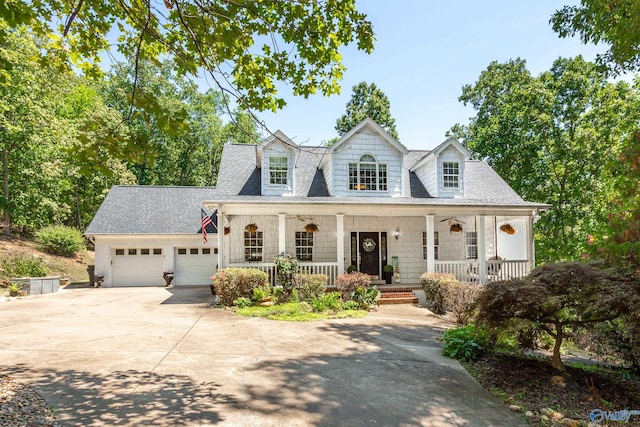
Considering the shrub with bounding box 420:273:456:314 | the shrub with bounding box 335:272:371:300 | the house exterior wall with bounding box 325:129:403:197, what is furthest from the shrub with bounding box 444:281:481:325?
the house exterior wall with bounding box 325:129:403:197

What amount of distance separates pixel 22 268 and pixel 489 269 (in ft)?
69.9

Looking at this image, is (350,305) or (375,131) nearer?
(350,305)

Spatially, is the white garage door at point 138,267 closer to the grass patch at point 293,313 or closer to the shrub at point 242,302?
the shrub at point 242,302

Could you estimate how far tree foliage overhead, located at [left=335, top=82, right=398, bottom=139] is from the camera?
108ft

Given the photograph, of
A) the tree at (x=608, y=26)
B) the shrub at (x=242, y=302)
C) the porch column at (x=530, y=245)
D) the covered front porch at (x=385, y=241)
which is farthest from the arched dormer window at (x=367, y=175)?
the tree at (x=608, y=26)

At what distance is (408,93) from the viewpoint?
1252 cm

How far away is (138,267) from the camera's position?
59.7 feet

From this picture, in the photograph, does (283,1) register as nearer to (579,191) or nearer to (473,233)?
(473,233)

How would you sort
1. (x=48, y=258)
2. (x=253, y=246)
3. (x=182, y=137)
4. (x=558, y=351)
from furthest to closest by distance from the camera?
(x=182, y=137) < (x=48, y=258) < (x=253, y=246) < (x=558, y=351)

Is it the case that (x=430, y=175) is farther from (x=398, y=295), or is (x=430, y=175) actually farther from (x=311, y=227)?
(x=311, y=227)

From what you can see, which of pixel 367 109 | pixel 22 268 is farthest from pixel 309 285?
pixel 367 109

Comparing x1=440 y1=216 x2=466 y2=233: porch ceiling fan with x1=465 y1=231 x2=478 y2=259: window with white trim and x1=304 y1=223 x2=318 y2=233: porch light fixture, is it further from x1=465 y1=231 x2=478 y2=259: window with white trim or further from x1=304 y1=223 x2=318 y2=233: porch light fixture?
x1=304 y1=223 x2=318 y2=233: porch light fixture

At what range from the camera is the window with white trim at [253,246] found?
14.7 m

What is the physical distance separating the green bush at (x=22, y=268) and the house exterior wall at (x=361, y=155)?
15.2 meters
